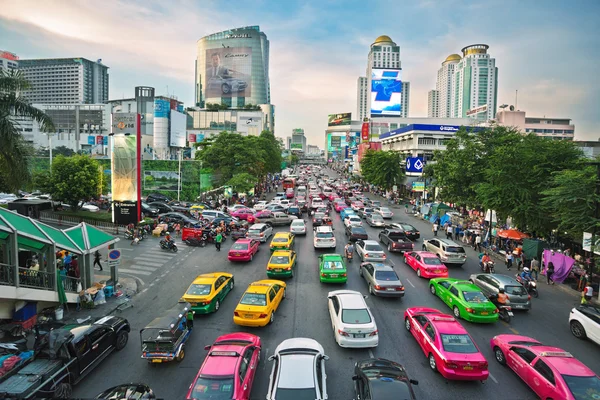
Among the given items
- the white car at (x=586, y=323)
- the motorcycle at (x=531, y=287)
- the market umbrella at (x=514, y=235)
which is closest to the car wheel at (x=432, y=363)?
the white car at (x=586, y=323)

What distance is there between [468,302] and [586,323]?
12.7 ft

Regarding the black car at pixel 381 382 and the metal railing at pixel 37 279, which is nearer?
the black car at pixel 381 382

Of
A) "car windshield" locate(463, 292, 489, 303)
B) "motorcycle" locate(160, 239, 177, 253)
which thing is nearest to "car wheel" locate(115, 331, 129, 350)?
"car windshield" locate(463, 292, 489, 303)

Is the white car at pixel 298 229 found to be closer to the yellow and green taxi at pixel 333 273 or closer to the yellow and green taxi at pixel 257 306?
the yellow and green taxi at pixel 333 273

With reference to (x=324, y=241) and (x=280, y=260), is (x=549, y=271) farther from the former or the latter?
(x=280, y=260)

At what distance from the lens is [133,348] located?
494 inches

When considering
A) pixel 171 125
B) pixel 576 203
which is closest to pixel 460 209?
pixel 576 203

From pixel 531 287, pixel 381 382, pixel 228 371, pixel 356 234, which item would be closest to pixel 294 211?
pixel 356 234

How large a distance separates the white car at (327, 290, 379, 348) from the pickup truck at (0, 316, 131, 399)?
7.16 metres

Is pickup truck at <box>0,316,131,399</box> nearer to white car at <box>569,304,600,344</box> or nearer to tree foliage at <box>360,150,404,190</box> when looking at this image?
white car at <box>569,304,600,344</box>

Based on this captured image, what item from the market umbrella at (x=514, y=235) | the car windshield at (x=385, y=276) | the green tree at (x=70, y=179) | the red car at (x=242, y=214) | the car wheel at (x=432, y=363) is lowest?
the car wheel at (x=432, y=363)

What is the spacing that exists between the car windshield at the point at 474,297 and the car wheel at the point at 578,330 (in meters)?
3.08

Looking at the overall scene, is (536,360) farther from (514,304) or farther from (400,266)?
(400,266)

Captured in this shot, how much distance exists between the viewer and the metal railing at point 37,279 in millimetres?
14633
